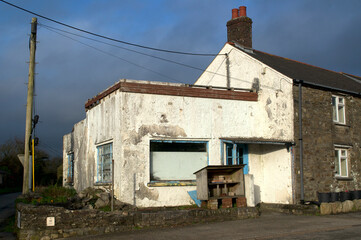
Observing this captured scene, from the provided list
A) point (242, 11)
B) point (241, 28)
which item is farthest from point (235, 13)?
point (241, 28)

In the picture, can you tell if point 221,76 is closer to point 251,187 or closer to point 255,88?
point 255,88

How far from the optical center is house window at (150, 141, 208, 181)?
13875mm

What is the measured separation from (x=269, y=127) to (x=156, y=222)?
6547 millimetres

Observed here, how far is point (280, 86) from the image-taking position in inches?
611

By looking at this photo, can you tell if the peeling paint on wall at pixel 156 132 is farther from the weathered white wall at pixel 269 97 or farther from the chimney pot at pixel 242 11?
the chimney pot at pixel 242 11

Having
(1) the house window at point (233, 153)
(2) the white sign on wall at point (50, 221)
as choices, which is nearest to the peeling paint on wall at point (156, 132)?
(1) the house window at point (233, 153)

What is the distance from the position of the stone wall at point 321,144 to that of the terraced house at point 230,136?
40 mm

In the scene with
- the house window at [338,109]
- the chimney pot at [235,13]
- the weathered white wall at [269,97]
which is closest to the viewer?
the weathered white wall at [269,97]

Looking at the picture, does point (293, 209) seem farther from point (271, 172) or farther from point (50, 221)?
point (50, 221)

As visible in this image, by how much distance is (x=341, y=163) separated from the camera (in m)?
17.1

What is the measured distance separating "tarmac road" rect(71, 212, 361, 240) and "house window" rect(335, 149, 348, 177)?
4.39 metres

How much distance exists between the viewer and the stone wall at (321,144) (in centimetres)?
1507

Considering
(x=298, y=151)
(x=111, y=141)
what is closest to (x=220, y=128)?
(x=298, y=151)

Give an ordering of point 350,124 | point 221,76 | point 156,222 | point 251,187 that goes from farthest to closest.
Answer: point 221,76
point 350,124
point 251,187
point 156,222
